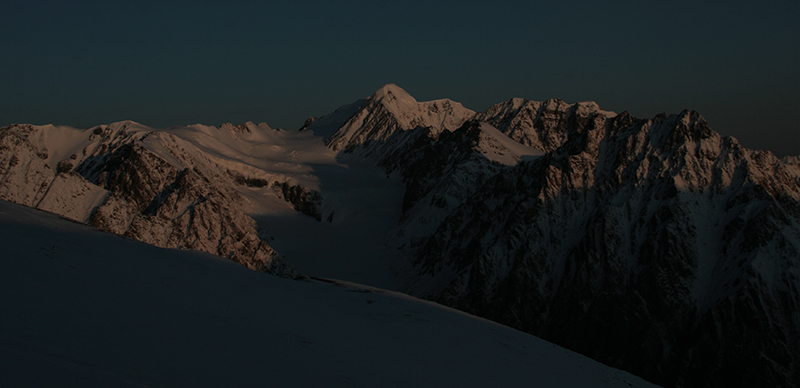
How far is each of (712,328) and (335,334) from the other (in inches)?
2519

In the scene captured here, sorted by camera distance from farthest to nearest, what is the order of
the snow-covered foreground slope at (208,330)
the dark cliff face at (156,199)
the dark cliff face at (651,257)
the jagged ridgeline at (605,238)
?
the dark cliff face at (156,199) < the jagged ridgeline at (605,238) < the dark cliff face at (651,257) < the snow-covered foreground slope at (208,330)

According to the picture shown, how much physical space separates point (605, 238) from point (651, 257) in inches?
275

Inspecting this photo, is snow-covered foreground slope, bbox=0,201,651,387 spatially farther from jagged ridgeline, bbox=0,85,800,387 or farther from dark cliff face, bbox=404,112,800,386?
jagged ridgeline, bbox=0,85,800,387

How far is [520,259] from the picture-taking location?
93312mm

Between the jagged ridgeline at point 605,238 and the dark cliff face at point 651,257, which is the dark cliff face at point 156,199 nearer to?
the jagged ridgeline at point 605,238

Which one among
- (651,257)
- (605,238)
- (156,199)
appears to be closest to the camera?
(651,257)

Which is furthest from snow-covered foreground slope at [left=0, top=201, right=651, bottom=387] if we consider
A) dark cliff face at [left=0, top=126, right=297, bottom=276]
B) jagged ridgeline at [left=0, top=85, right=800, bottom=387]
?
dark cliff face at [left=0, top=126, right=297, bottom=276]

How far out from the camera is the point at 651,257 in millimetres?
84562

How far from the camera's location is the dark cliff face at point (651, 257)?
73.4m

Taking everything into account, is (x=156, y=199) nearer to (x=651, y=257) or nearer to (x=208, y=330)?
(x=651, y=257)

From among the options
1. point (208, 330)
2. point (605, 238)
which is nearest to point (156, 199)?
point (605, 238)

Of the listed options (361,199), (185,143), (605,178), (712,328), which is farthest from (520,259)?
(185,143)

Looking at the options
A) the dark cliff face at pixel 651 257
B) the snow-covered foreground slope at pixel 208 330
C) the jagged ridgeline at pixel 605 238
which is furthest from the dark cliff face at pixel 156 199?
the snow-covered foreground slope at pixel 208 330

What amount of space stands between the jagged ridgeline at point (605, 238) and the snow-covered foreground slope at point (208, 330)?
47434mm
